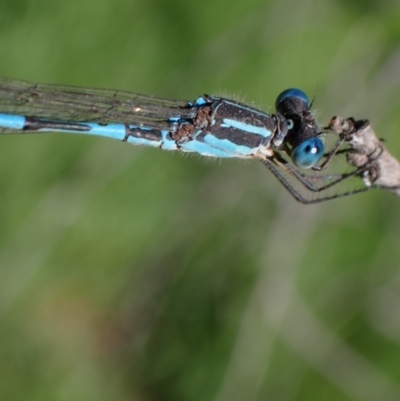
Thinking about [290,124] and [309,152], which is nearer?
[309,152]

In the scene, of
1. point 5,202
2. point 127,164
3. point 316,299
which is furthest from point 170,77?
point 316,299

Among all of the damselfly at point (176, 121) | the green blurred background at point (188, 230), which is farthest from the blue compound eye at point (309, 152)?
the green blurred background at point (188, 230)

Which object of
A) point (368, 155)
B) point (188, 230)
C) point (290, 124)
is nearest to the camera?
point (368, 155)

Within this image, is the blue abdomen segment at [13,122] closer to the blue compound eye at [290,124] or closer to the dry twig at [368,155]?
the blue compound eye at [290,124]

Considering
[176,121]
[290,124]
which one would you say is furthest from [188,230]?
[290,124]

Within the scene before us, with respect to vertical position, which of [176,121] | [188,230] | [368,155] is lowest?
[368,155]

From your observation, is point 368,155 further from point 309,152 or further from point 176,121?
point 176,121

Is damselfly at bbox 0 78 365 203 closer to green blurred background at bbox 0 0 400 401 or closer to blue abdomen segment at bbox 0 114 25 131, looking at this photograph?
blue abdomen segment at bbox 0 114 25 131
